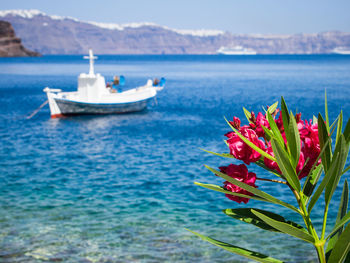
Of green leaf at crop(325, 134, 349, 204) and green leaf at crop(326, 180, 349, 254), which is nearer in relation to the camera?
green leaf at crop(325, 134, 349, 204)

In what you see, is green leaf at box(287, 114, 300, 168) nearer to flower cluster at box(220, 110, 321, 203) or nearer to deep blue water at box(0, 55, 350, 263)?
flower cluster at box(220, 110, 321, 203)

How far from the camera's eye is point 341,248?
148 centimetres

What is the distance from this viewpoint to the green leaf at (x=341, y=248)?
4.74 ft

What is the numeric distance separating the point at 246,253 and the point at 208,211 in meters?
8.86

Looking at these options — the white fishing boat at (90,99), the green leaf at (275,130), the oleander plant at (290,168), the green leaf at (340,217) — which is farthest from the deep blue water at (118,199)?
the green leaf at (275,130)

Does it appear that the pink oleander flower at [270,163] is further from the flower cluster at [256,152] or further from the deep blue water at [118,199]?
the deep blue water at [118,199]

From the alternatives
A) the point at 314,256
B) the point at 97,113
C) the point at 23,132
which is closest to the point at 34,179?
the point at 314,256

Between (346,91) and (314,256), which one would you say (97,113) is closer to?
(314,256)

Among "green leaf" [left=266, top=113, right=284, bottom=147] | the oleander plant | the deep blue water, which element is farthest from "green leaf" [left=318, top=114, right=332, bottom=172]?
the deep blue water

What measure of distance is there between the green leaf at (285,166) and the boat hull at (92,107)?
2616 cm

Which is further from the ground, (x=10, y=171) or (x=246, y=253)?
(x=246, y=253)

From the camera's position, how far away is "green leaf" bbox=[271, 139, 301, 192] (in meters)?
1.42

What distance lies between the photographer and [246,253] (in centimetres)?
162

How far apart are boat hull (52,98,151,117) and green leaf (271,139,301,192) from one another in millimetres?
26165
